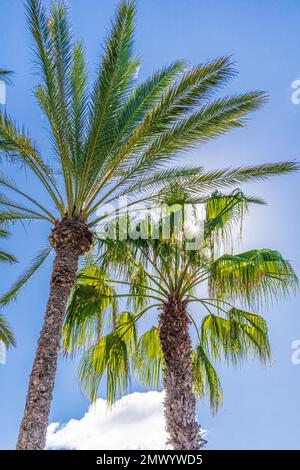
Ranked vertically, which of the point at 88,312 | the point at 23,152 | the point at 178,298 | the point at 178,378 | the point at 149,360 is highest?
the point at 23,152

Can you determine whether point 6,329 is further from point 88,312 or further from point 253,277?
point 253,277

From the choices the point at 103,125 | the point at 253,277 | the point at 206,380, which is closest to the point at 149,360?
the point at 206,380

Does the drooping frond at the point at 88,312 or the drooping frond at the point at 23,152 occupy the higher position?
the drooping frond at the point at 23,152

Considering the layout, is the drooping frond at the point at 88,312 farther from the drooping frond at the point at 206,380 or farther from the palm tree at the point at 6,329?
the palm tree at the point at 6,329

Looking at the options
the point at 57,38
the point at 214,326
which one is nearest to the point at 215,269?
the point at 214,326

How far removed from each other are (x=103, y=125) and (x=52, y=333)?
3.71 metres

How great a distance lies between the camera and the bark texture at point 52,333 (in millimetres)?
6375

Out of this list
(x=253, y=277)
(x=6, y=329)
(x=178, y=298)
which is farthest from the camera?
(x=6, y=329)

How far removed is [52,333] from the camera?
7.19 meters

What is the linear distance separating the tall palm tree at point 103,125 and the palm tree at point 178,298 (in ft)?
2.84

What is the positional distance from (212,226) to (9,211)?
4141 millimetres

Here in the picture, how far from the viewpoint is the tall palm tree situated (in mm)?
8016

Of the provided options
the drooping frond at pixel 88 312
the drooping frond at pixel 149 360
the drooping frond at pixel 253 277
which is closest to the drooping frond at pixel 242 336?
Answer: the drooping frond at pixel 253 277

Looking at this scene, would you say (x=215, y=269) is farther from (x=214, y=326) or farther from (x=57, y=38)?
(x=57, y=38)
